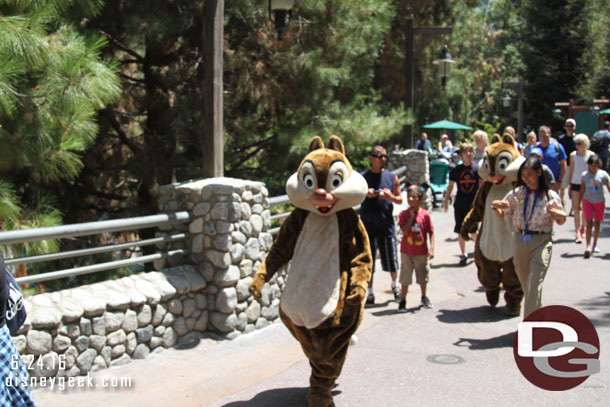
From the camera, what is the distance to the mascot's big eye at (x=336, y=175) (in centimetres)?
509

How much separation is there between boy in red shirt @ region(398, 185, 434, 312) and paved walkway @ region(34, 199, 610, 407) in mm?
398

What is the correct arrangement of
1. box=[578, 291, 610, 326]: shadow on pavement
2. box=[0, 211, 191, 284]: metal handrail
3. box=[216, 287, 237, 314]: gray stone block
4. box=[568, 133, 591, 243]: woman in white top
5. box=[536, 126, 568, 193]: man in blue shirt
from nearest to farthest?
box=[0, 211, 191, 284]: metal handrail
box=[216, 287, 237, 314]: gray stone block
box=[578, 291, 610, 326]: shadow on pavement
box=[568, 133, 591, 243]: woman in white top
box=[536, 126, 568, 193]: man in blue shirt

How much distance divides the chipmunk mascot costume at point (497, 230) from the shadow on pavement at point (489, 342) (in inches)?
32.3

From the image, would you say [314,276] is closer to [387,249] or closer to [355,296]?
[355,296]

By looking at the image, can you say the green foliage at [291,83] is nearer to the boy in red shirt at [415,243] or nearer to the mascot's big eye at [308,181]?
→ the boy in red shirt at [415,243]

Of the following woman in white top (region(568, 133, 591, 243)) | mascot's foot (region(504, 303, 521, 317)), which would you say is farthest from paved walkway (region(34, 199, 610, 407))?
woman in white top (region(568, 133, 591, 243))

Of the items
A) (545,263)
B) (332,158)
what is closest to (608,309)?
(545,263)

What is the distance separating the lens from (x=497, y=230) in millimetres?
7582

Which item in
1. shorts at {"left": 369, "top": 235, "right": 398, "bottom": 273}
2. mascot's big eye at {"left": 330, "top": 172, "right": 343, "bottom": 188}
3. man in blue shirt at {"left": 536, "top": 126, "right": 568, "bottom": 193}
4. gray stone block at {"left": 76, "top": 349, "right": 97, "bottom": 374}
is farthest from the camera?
man in blue shirt at {"left": 536, "top": 126, "right": 568, "bottom": 193}

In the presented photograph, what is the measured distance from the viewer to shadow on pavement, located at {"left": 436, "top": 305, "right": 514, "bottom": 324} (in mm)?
7539

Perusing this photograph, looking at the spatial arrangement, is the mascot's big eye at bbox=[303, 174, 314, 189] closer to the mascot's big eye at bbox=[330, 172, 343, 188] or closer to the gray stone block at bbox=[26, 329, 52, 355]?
the mascot's big eye at bbox=[330, 172, 343, 188]

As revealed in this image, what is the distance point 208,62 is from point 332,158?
3.10 metres

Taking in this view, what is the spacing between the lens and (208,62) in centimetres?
769

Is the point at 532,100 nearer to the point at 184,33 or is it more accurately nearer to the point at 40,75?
the point at 184,33
